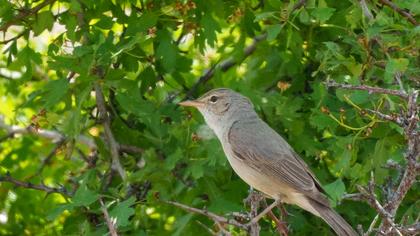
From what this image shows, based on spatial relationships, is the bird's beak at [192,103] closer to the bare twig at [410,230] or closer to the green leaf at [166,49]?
the green leaf at [166,49]

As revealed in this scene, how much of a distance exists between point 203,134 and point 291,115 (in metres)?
0.54

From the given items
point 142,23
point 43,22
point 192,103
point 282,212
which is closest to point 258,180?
point 282,212

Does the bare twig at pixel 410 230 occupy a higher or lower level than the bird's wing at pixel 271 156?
higher

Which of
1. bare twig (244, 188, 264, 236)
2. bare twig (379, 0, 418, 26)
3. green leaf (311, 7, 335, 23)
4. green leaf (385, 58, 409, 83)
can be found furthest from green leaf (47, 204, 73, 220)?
bare twig (379, 0, 418, 26)

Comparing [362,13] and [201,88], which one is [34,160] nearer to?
[201,88]

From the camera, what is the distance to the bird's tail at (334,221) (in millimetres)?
4848

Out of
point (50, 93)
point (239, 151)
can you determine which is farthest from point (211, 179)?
point (50, 93)

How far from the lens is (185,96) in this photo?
6227 millimetres

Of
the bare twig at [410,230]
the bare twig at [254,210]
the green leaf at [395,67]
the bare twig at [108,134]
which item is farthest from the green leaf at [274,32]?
the bare twig at [410,230]

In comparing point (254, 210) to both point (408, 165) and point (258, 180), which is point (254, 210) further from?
point (408, 165)

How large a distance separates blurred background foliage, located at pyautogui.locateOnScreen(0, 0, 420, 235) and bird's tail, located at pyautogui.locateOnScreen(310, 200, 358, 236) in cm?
20

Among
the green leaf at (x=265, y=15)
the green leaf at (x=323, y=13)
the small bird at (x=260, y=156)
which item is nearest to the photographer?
the green leaf at (x=323, y=13)

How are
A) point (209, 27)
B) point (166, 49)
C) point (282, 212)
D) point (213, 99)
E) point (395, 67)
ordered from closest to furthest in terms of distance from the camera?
point (395, 67), point (282, 212), point (209, 27), point (166, 49), point (213, 99)

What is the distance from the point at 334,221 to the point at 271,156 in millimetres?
752
